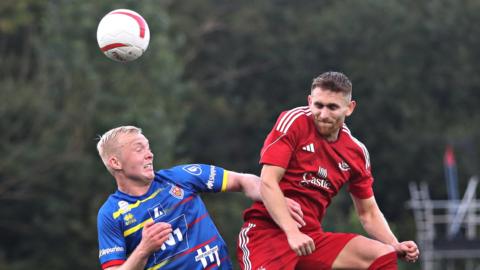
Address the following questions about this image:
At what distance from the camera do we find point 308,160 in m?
7.90

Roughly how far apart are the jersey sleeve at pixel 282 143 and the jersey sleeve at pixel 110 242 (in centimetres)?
118

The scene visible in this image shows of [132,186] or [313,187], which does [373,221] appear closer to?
[313,187]

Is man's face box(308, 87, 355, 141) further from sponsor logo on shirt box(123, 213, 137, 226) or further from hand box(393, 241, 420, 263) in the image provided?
sponsor logo on shirt box(123, 213, 137, 226)

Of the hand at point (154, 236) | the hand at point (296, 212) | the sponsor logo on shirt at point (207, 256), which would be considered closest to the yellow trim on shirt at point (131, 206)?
the hand at point (154, 236)

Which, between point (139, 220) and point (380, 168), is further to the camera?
point (380, 168)

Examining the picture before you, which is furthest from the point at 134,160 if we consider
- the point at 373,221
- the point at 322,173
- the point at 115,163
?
the point at 373,221

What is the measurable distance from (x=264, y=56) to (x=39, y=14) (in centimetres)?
1239

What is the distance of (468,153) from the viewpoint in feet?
159

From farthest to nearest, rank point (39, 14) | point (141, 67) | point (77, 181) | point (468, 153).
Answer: point (468, 153) → point (39, 14) → point (141, 67) → point (77, 181)

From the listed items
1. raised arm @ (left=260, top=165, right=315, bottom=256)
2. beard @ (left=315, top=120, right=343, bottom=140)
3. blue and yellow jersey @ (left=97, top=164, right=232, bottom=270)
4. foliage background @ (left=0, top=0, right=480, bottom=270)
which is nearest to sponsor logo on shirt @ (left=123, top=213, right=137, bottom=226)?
blue and yellow jersey @ (left=97, top=164, right=232, bottom=270)

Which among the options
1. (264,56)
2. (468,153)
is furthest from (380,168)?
(264,56)

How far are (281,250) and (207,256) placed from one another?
0.61 m

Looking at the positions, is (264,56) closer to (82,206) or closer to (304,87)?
(304,87)

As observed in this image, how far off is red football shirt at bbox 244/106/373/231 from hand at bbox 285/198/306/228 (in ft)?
0.62
